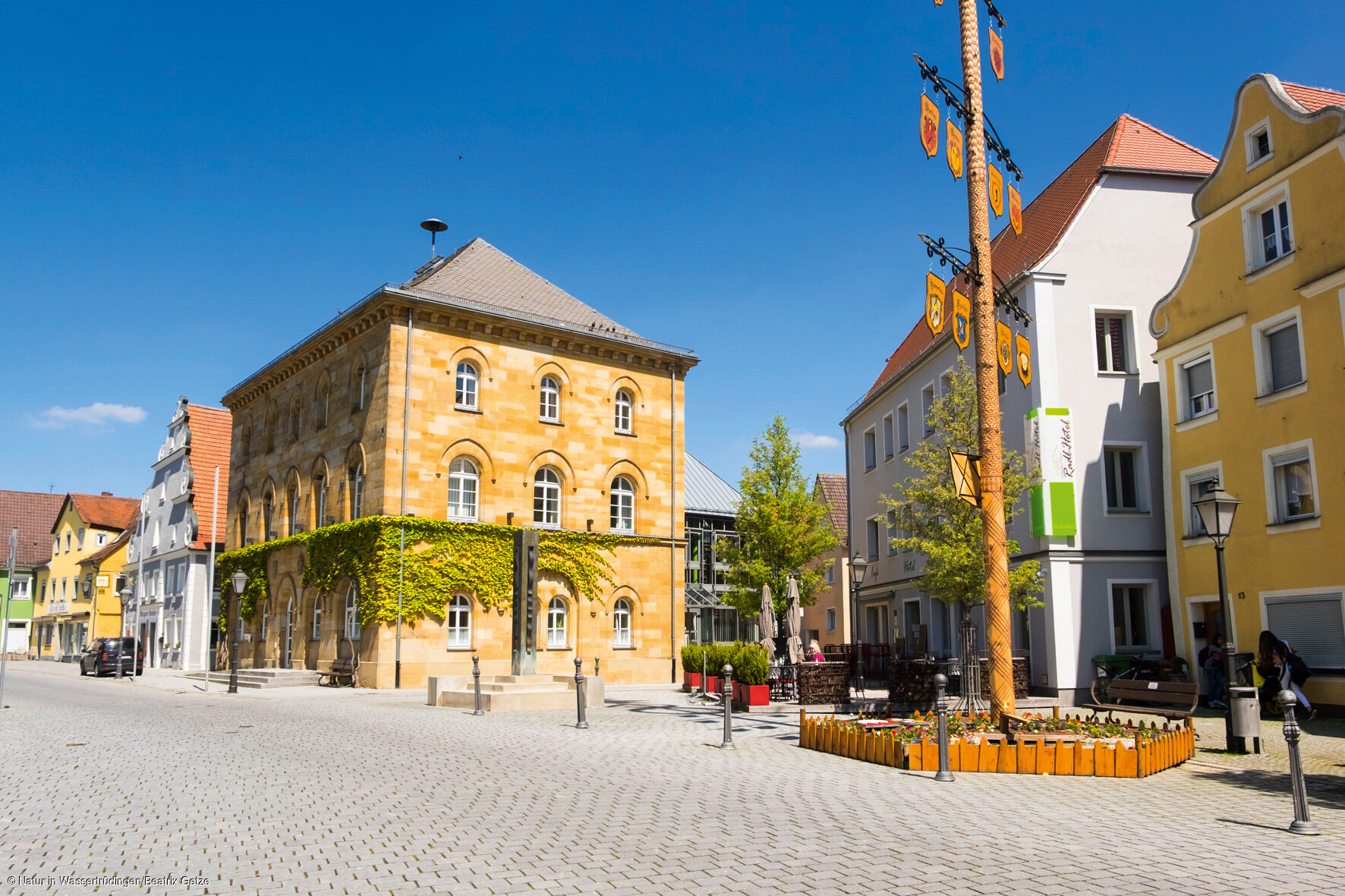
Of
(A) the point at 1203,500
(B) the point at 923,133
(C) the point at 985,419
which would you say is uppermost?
(B) the point at 923,133

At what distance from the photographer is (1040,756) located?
1110 centimetres

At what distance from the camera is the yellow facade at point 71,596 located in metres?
59.5

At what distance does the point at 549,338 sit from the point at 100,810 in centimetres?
2612

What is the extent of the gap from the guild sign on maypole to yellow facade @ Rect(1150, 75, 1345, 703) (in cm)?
807

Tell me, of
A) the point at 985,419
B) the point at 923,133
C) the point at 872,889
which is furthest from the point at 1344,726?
the point at 872,889

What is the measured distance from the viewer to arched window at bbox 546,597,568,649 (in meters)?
32.5

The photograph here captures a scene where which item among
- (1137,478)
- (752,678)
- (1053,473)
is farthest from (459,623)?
(1137,478)

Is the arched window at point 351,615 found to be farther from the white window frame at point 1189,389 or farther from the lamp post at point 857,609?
the white window frame at point 1189,389

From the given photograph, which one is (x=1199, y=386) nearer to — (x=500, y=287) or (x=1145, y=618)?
(x=1145, y=618)

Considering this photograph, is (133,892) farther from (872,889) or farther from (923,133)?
(923,133)

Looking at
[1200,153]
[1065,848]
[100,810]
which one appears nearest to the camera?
[1065,848]

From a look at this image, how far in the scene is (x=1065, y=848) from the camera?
7.15 metres

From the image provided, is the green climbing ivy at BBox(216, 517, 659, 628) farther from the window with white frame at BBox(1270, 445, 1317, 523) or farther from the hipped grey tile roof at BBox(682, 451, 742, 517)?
the window with white frame at BBox(1270, 445, 1317, 523)

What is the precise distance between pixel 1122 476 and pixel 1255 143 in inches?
311
